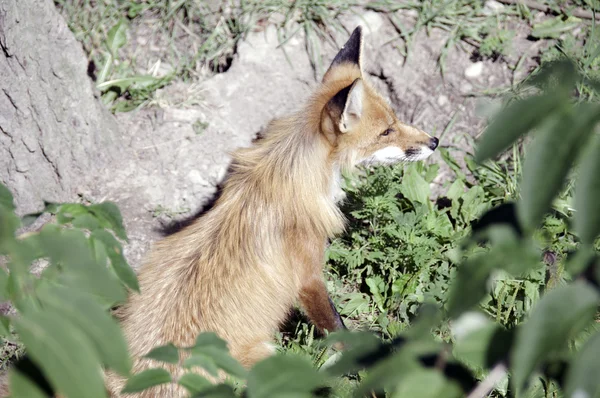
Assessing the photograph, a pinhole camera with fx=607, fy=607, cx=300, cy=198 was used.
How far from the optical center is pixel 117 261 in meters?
1.53

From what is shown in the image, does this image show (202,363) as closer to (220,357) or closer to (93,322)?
(220,357)

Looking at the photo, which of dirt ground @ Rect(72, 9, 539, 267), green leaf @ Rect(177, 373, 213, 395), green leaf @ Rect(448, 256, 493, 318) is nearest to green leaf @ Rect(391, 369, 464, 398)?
green leaf @ Rect(448, 256, 493, 318)

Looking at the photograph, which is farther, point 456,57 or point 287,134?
point 456,57

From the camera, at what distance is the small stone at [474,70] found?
18.4ft

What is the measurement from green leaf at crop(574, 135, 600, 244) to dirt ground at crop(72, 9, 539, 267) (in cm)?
424

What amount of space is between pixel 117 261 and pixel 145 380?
1.11ft

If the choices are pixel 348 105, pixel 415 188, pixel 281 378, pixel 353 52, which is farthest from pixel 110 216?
pixel 415 188

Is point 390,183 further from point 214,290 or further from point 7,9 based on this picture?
point 7,9

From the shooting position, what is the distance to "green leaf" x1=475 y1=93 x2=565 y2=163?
1045mm

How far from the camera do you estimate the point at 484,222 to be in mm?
1271

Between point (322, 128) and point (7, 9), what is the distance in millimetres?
2256

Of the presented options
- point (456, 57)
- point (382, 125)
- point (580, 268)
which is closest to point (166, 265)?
point (382, 125)

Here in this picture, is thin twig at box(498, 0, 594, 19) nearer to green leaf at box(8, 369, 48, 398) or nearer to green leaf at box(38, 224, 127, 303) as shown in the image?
green leaf at box(38, 224, 127, 303)

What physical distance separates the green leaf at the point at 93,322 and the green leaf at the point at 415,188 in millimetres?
3777
